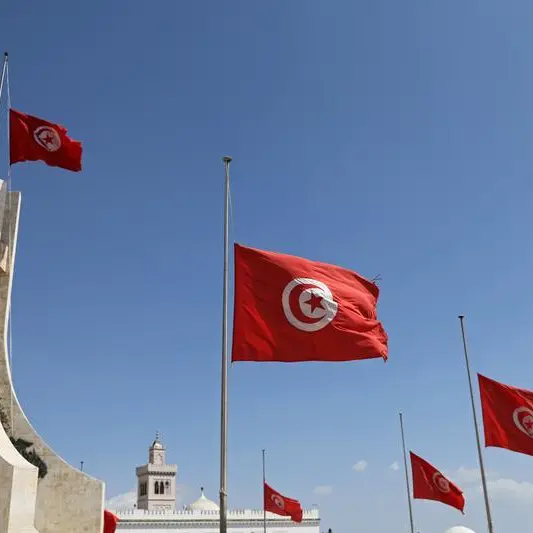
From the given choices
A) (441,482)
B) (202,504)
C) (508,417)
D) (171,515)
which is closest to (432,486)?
(441,482)

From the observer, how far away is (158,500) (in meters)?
82.5

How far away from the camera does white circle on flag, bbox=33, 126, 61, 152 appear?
62.9ft

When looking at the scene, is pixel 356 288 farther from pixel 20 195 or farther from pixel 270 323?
pixel 20 195

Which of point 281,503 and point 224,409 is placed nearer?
point 224,409

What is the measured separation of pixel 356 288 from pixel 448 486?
17602 mm

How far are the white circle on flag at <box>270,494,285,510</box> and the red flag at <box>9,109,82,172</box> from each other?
3228 centimetres

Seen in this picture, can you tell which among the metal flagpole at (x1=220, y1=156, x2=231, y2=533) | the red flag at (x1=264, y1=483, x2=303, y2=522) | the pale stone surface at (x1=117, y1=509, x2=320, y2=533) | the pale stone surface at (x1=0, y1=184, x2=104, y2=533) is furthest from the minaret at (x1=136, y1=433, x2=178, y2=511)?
the metal flagpole at (x1=220, y1=156, x2=231, y2=533)

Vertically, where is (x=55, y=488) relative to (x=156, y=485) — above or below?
below

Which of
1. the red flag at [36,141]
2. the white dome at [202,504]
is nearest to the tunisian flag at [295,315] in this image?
the red flag at [36,141]

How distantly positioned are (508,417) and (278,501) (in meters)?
28.5

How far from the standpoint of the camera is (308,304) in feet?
43.0

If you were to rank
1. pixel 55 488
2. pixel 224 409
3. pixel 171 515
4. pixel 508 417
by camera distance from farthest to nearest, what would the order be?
pixel 171 515 → pixel 55 488 → pixel 508 417 → pixel 224 409

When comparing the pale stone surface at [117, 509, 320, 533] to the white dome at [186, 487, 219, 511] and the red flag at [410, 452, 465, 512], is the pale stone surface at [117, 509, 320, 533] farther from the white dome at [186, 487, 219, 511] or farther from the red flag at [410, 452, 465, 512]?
the red flag at [410, 452, 465, 512]

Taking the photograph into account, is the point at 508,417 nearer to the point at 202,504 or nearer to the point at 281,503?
the point at 281,503
